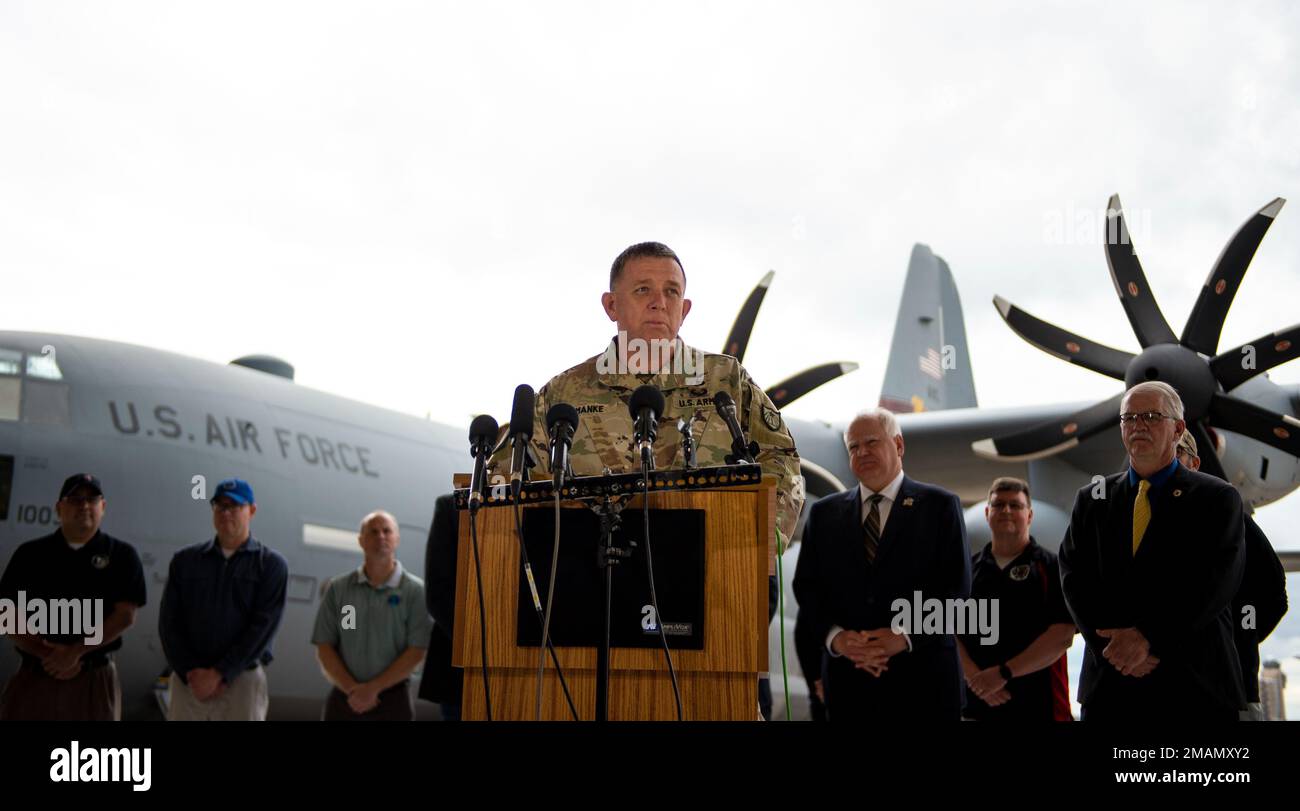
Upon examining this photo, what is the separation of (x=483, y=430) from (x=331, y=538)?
562cm

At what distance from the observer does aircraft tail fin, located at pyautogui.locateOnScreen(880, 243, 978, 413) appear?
14.9 metres

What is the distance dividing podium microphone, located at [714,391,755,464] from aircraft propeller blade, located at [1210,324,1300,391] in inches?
257

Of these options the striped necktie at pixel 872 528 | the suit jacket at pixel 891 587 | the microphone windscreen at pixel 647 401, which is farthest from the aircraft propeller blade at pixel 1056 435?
the microphone windscreen at pixel 647 401

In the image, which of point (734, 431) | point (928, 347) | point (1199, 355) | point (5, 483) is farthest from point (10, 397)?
point (928, 347)

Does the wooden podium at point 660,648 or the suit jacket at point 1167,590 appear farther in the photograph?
the suit jacket at point 1167,590

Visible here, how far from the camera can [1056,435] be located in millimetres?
8195

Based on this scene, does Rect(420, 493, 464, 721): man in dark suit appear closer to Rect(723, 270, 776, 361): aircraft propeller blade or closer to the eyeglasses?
the eyeglasses

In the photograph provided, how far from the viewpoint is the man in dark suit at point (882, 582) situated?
3.29 metres

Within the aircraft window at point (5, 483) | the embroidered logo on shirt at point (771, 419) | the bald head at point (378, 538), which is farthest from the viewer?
the aircraft window at point (5, 483)

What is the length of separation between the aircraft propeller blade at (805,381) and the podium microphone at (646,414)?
24.8 feet

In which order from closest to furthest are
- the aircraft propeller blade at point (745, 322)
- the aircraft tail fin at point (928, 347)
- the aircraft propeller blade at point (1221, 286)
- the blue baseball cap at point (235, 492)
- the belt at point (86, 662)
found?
the belt at point (86, 662) → the blue baseball cap at point (235, 492) → the aircraft propeller blade at point (1221, 286) → the aircraft propeller blade at point (745, 322) → the aircraft tail fin at point (928, 347)

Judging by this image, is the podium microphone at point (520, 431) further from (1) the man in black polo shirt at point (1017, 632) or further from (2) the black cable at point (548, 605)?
(1) the man in black polo shirt at point (1017, 632)
